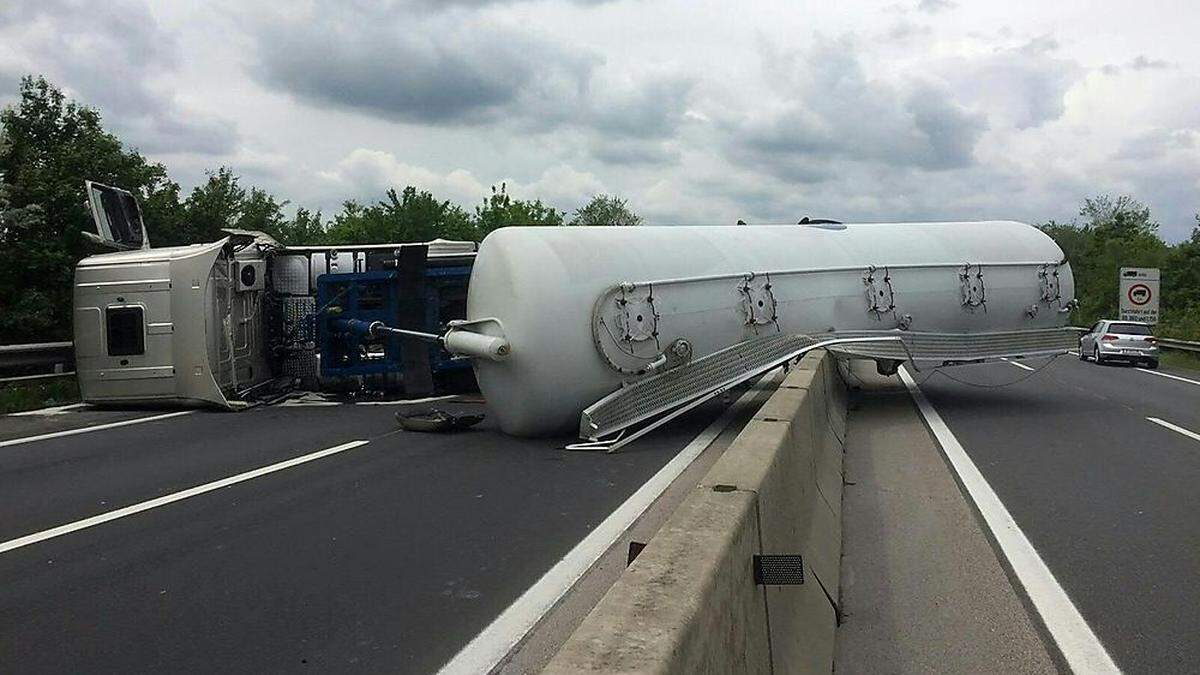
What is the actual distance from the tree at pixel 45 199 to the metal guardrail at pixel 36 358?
113 cm

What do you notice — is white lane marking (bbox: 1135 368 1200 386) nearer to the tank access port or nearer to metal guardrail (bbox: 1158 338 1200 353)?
metal guardrail (bbox: 1158 338 1200 353)

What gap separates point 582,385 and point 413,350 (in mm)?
5393

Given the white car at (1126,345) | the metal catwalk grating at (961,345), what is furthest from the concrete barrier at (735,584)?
the white car at (1126,345)

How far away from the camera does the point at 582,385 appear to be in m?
11.6

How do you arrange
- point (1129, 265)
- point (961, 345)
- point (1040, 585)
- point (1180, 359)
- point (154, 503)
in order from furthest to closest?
point (1129, 265)
point (1180, 359)
point (961, 345)
point (154, 503)
point (1040, 585)

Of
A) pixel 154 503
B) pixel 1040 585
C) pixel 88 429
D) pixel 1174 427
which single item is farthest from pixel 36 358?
pixel 1174 427

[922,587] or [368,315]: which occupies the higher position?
[368,315]

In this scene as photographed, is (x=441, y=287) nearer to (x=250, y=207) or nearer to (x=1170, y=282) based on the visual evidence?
(x=250, y=207)

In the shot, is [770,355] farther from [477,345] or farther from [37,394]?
[37,394]

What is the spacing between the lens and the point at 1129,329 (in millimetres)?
32375

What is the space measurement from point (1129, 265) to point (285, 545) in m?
64.9

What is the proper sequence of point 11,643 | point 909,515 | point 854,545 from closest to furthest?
point 11,643, point 854,545, point 909,515

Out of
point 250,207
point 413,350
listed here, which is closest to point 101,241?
point 413,350

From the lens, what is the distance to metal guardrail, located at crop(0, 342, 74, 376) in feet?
50.6
